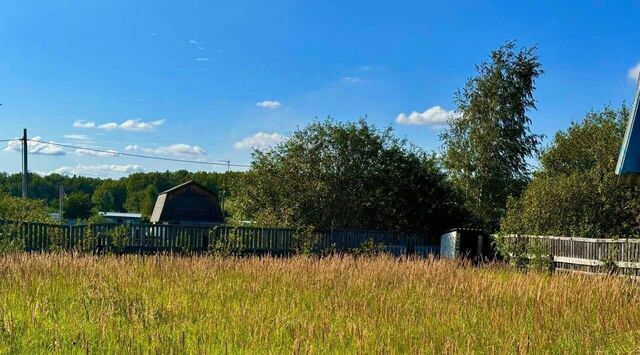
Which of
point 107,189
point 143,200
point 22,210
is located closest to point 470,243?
point 22,210

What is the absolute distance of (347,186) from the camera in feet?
79.6

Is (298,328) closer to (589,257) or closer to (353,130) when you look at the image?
(589,257)

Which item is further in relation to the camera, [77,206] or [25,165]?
[77,206]

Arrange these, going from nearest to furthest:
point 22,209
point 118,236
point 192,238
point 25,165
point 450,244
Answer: point 118,236 < point 192,238 < point 450,244 < point 22,209 < point 25,165

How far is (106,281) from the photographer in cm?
822

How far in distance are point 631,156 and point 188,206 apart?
4245cm

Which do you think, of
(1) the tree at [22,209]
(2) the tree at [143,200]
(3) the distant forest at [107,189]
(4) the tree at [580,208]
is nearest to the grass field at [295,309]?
(4) the tree at [580,208]

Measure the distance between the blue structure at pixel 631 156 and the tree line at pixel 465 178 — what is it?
44.4 ft

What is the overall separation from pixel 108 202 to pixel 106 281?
4653 inches

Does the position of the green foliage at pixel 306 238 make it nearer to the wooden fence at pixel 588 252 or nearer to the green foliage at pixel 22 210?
the wooden fence at pixel 588 252

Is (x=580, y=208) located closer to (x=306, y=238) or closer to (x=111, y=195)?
(x=306, y=238)

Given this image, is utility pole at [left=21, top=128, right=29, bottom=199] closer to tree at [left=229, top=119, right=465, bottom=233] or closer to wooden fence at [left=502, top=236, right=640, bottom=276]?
tree at [left=229, top=119, right=465, bottom=233]

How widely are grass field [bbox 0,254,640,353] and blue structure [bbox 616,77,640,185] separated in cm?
148

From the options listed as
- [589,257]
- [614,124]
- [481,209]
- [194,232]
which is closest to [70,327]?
[589,257]
